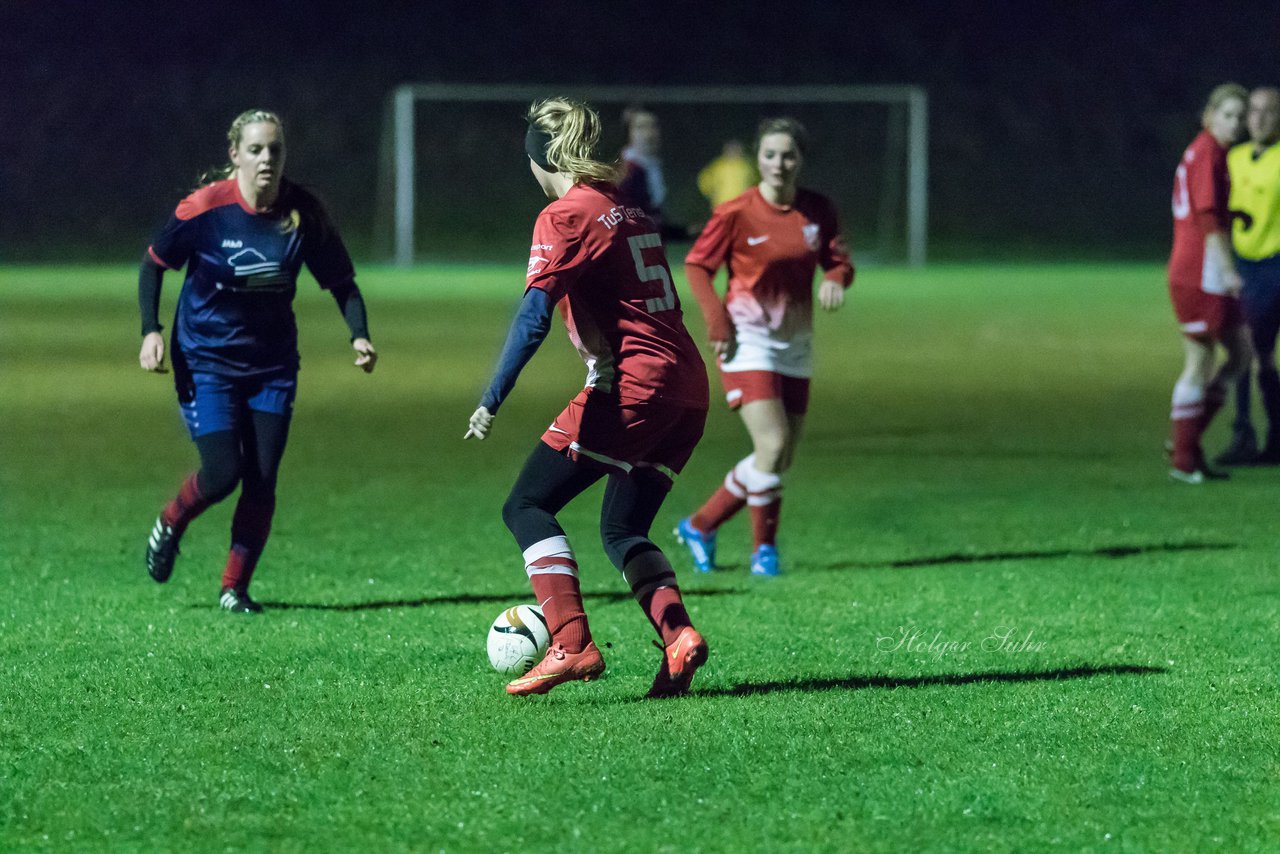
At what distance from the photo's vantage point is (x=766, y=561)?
7.92 meters

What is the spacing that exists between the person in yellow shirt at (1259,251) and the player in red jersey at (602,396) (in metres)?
6.48

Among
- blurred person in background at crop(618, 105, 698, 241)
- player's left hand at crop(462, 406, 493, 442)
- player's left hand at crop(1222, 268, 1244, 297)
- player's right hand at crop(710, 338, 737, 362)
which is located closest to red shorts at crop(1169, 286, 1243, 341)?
player's left hand at crop(1222, 268, 1244, 297)

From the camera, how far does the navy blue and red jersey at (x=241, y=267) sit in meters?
6.75

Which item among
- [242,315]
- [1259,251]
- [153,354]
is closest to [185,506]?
[153,354]

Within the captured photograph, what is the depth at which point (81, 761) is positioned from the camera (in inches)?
190

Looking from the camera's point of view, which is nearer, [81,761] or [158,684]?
[81,761]

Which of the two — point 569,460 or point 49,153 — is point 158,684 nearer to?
point 569,460

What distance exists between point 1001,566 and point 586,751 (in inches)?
141

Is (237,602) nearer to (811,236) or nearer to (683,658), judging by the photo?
(683,658)

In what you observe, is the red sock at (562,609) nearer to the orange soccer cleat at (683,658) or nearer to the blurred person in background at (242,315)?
the orange soccer cleat at (683,658)

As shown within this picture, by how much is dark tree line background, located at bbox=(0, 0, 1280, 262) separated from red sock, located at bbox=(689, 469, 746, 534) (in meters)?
34.2

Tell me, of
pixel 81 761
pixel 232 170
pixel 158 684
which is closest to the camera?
pixel 81 761

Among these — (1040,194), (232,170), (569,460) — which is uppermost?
→ (232,170)

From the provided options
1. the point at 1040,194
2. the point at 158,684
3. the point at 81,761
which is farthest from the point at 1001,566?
the point at 1040,194
